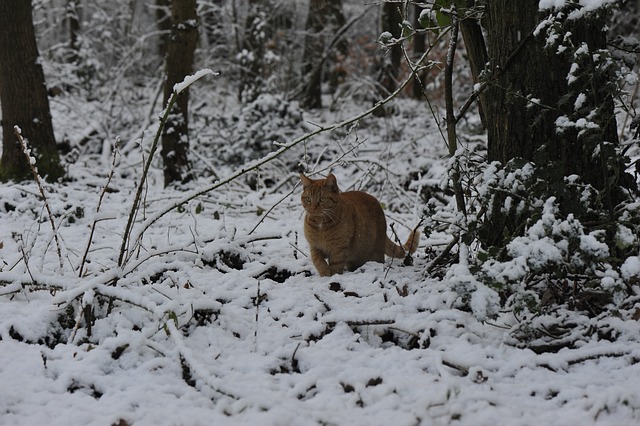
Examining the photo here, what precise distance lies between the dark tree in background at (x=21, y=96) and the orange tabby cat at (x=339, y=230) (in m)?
4.10

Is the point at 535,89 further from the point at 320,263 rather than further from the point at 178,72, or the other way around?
the point at 178,72

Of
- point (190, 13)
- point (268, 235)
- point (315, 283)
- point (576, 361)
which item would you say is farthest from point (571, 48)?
point (190, 13)

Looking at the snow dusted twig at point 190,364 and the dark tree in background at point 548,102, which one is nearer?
the snow dusted twig at point 190,364

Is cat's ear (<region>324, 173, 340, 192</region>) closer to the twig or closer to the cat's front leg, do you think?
the cat's front leg

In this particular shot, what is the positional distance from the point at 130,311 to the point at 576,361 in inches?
83.0

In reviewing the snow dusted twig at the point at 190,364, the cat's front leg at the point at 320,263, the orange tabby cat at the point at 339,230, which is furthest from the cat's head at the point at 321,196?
the snow dusted twig at the point at 190,364

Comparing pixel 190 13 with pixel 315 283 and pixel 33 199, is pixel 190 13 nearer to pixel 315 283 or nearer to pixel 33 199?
pixel 33 199

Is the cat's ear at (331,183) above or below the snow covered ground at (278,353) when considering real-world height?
above

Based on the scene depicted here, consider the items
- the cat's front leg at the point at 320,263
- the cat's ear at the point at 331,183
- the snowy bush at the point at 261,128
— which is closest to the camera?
the cat's front leg at the point at 320,263

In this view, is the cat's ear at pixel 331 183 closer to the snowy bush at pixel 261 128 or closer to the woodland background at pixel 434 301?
the woodland background at pixel 434 301

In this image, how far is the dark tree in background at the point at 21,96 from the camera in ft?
22.1

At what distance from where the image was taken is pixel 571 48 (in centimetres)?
271

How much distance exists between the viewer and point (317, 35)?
1529 cm

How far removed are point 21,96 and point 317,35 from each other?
9.69 m
